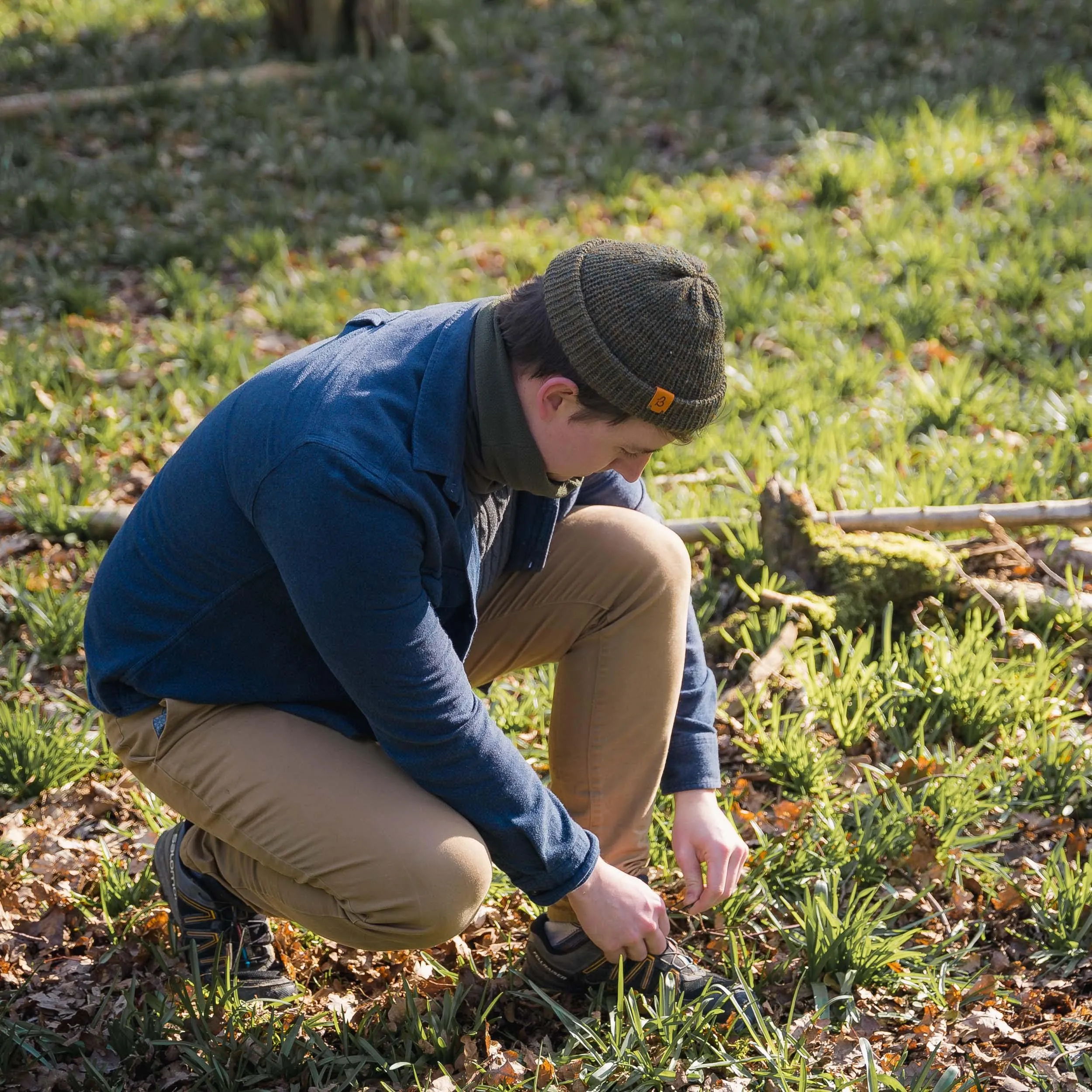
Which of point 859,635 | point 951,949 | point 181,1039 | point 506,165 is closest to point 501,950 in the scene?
point 181,1039

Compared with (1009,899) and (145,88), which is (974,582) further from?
(145,88)

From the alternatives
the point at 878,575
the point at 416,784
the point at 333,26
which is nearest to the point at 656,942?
the point at 416,784

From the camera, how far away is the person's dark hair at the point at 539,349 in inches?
64.7

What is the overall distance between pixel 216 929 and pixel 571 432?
123 centimetres

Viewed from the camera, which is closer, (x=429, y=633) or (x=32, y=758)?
(x=429, y=633)

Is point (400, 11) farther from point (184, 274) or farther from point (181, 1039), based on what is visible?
point (181, 1039)

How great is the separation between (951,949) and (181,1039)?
1496 millimetres

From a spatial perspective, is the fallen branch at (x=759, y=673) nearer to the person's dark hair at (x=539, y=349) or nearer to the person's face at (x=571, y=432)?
the person's face at (x=571, y=432)

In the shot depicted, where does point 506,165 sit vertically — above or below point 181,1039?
above

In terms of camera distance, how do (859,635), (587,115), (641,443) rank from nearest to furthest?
(641,443), (859,635), (587,115)

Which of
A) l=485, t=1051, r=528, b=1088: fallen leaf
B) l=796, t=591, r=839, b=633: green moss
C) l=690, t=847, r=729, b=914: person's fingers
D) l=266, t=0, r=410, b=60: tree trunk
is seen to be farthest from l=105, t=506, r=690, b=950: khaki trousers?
l=266, t=0, r=410, b=60: tree trunk

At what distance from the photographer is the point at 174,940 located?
86.0 inches

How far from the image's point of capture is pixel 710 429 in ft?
12.5

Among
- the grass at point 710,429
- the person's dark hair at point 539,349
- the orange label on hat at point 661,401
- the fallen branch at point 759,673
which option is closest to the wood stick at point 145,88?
the grass at point 710,429
